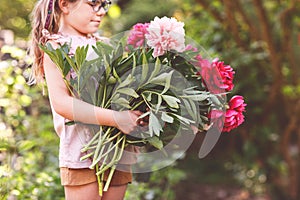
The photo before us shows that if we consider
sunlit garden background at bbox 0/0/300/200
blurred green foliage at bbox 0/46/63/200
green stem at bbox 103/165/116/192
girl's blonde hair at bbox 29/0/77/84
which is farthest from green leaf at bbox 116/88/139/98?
sunlit garden background at bbox 0/0/300/200

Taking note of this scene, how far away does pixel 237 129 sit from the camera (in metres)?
4.70

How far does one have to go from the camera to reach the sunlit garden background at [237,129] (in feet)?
11.0

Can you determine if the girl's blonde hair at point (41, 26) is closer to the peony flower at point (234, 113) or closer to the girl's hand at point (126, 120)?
the girl's hand at point (126, 120)

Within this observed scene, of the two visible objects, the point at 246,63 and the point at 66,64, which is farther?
the point at 246,63

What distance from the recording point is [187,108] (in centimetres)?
183

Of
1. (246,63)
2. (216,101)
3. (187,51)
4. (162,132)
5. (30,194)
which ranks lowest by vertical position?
(30,194)

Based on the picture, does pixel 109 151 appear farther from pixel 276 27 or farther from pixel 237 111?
pixel 276 27

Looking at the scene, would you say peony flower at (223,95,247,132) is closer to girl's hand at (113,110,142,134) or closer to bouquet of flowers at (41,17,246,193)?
bouquet of flowers at (41,17,246,193)

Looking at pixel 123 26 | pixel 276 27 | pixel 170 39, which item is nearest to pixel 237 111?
pixel 170 39

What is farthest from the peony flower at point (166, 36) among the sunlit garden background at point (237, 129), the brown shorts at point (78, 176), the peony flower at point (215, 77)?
the sunlit garden background at point (237, 129)

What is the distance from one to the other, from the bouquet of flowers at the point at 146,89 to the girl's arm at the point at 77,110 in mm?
30

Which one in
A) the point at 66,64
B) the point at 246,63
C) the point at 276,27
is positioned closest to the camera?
the point at 66,64

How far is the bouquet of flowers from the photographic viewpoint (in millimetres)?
1813

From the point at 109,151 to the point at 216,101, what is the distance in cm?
43
